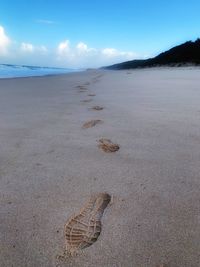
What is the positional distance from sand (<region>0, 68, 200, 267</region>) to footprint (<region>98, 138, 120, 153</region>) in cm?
4

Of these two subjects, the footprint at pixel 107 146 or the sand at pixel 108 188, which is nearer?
the sand at pixel 108 188

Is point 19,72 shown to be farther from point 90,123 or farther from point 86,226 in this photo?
point 86,226

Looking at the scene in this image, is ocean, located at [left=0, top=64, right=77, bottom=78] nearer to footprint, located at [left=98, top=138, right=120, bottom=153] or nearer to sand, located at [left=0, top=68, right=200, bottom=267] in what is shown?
sand, located at [left=0, top=68, right=200, bottom=267]

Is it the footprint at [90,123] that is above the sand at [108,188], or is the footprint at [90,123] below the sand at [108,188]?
below

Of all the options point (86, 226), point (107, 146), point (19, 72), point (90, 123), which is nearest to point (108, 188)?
point (86, 226)

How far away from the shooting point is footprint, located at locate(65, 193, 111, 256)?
1.17m

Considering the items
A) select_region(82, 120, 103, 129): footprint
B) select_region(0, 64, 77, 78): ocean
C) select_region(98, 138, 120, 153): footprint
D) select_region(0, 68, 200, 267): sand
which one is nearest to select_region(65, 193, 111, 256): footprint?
select_region(0, 68, 200, 267): sand

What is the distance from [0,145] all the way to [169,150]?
4.28 ft

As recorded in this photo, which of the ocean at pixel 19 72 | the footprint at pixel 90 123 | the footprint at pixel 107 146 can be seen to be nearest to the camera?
the footprint at pixel 107 146

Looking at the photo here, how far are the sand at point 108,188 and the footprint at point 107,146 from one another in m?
0.04

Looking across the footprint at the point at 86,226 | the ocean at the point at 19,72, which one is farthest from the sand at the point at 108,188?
the ocean at the point at 19,72

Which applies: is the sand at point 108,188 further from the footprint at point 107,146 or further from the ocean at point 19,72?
the ocean at point 19,72

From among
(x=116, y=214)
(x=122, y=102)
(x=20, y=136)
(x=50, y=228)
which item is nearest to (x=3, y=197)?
(x=50, y=228)

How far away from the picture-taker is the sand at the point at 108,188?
1134 millimetres
